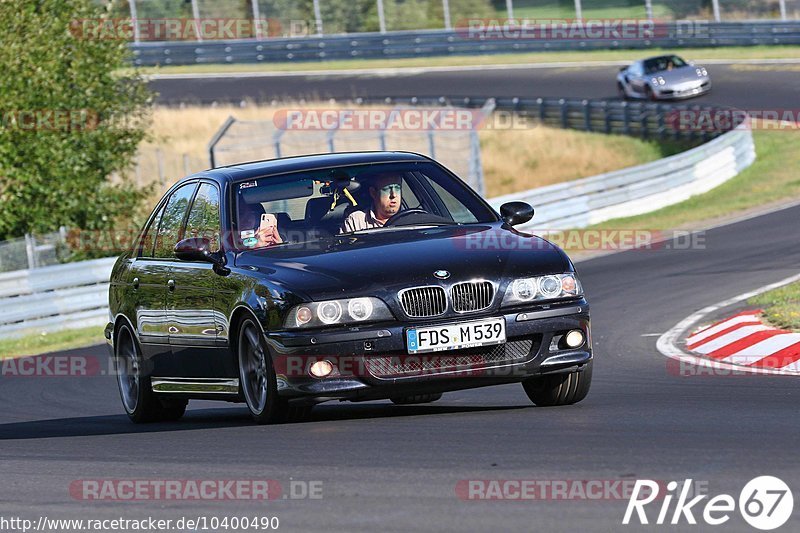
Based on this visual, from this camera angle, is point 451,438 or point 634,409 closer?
point 451,438

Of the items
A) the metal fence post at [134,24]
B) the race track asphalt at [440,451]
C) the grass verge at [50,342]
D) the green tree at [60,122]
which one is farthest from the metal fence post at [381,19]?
the race track asphalt at [440,451]

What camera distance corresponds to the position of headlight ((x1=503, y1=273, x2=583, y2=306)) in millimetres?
7836

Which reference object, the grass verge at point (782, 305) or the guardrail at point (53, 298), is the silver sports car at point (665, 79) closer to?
the guardrail at point (53, 298)

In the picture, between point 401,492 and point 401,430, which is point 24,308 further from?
point 401,492

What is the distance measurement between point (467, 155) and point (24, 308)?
39.3ft

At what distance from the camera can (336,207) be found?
28.6ft

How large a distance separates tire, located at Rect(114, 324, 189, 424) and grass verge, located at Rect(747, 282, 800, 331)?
5015 mm

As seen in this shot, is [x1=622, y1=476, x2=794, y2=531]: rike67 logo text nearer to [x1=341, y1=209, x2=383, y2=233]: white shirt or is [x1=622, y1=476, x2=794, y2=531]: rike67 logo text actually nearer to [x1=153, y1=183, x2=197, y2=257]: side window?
[x1=341, y1=209, x2=383, y2=233]: white shirt

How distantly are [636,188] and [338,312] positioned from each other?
61.3 feet

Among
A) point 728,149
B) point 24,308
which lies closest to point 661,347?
point 24,308

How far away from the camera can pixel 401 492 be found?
5.82 meters

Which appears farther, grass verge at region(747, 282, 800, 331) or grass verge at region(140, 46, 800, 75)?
grass verge at region(140, 46, 800, 75)

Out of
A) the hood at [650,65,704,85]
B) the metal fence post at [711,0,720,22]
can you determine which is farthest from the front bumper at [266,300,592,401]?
the metal fence post at [711,0,720,22]

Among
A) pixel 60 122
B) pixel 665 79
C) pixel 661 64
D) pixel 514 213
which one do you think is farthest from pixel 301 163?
pixel 661 64
